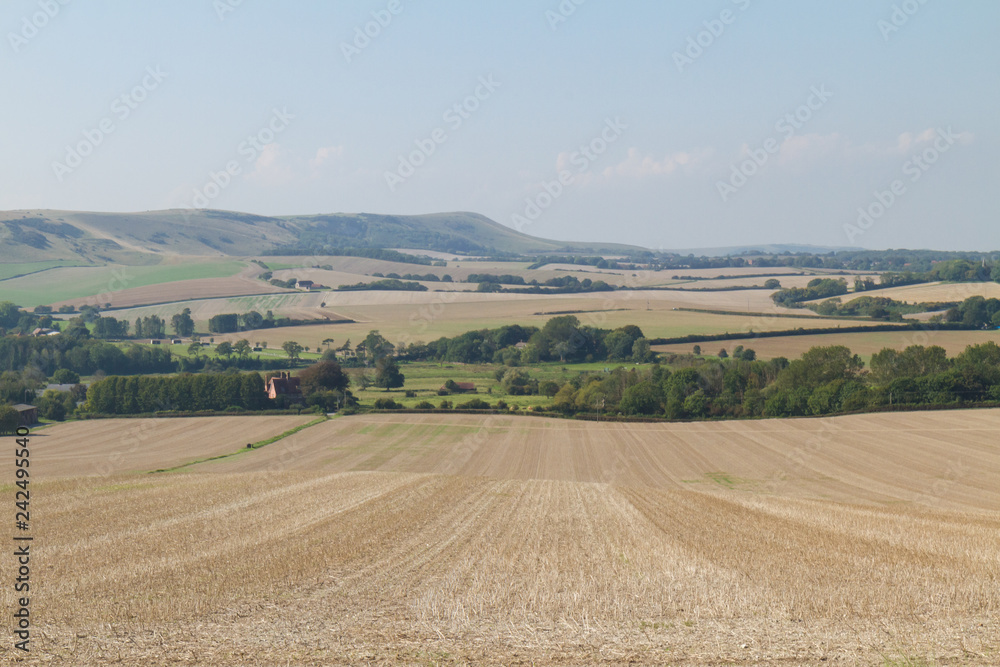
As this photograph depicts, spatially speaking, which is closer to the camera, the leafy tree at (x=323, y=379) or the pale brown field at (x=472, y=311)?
the leafy tree at (x=323, y=379)

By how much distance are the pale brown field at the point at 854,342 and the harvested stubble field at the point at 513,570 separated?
157 ft

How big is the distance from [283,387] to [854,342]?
195 feet

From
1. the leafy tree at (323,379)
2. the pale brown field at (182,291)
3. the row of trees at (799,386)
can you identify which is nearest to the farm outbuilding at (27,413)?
the leafy tree at (323,379)

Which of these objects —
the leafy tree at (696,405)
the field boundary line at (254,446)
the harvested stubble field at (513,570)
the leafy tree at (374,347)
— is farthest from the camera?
the leafy tree at (374,347)

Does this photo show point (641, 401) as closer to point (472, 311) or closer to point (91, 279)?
point (472, 311)

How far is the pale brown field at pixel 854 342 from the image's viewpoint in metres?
80.8

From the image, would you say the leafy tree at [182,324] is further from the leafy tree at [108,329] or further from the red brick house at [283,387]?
the red brick house at [283,387]

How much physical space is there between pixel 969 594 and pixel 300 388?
6135 cm

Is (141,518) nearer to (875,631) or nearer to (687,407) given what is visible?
(875,631)

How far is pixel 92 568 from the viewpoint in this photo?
1586 cm

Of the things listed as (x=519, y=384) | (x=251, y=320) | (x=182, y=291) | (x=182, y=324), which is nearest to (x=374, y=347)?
(x=519, y=384)

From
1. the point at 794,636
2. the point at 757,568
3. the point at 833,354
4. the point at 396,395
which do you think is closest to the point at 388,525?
the point at 757,568

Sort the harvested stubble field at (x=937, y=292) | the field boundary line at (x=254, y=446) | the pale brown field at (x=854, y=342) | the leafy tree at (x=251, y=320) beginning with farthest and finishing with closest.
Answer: the leafy tree at (x=251, y=320), the harvested stubble field at (x=937, y=292), the pale brown field at (x=854, y=342), the field boundary line at (x=254, y=446)

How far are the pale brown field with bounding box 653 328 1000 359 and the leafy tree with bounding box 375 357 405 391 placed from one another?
29965 millimetres
